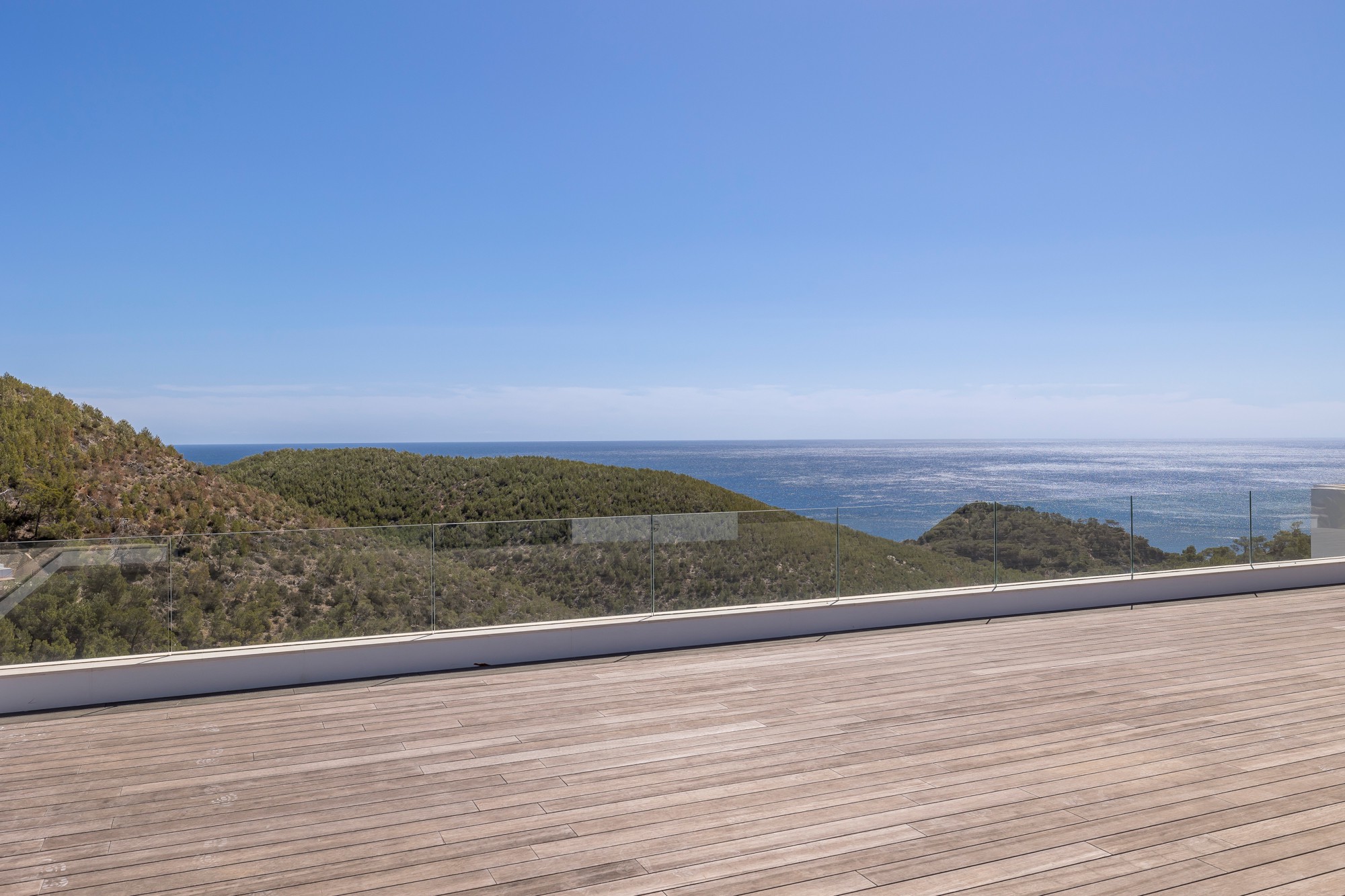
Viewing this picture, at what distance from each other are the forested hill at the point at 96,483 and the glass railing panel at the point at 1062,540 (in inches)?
426

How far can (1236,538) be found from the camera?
9.23m

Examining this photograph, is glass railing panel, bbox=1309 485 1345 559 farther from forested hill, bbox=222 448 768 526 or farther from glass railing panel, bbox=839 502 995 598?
forested hill, bbox=222 448 768 526

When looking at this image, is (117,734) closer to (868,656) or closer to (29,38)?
(868,656)

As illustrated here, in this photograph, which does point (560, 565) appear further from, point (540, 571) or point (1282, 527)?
point (1282, 527)

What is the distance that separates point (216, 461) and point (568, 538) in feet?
494

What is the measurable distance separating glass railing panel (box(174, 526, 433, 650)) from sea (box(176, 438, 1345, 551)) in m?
3.60

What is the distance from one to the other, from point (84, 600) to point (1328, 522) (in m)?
12.7

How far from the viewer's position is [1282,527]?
951cm

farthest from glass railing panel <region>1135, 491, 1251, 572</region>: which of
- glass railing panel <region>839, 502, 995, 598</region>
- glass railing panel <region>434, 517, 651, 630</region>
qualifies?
glass railing panel <region>434, 517, 651, 630</region>

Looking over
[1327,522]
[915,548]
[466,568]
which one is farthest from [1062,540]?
[466,568]

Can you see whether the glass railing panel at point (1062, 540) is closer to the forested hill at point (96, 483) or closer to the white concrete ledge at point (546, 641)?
the white concrete ledge at point (546, 641)

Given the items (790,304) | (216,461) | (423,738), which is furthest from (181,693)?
(216,461)

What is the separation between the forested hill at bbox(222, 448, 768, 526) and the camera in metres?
21.7

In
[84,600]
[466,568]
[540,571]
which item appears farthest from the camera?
[540,571]
